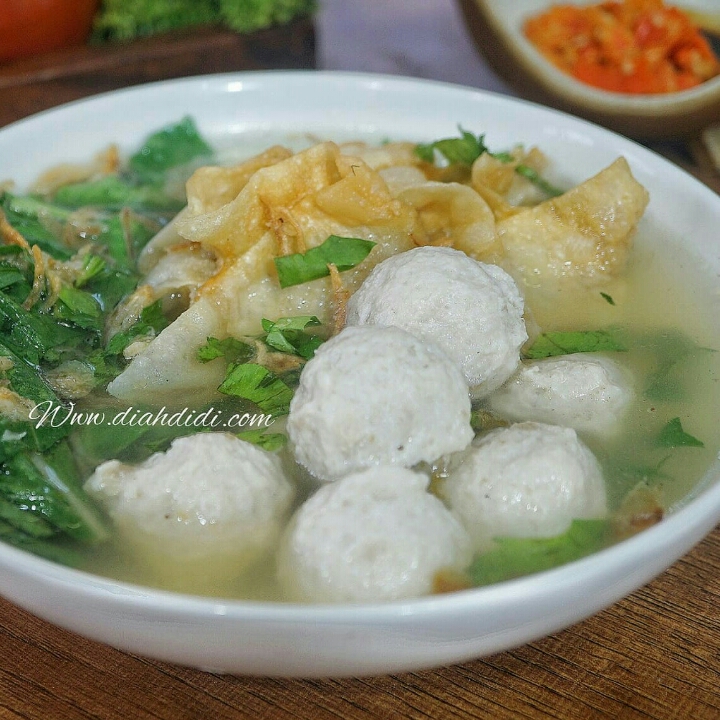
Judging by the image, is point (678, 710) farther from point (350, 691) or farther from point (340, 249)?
point (340, 249)

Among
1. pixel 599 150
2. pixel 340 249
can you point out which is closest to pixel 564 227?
pixel 599 150

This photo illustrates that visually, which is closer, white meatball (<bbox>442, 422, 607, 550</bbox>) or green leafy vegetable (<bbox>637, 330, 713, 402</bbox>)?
white meatball (<bbox>442, 422, 607, 550</bbox>)

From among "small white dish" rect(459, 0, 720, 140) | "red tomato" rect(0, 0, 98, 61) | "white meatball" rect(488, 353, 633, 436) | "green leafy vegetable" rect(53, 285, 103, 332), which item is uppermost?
"red tomato" rect(0, 0, 98, 61)

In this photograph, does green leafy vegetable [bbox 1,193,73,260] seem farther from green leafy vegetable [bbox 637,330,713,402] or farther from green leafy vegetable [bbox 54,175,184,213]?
green leafy vegetable [bbox 637,330,713,402]

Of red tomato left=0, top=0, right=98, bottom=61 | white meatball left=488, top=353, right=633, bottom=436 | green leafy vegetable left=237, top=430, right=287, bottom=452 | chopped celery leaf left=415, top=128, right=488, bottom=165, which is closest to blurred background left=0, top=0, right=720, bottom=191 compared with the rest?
red tomato left=0, top=0, right=98, bottom=61

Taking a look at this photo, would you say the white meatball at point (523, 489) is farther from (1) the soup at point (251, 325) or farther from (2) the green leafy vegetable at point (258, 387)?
(2) the green leafy vegetable at point (258, 387)
